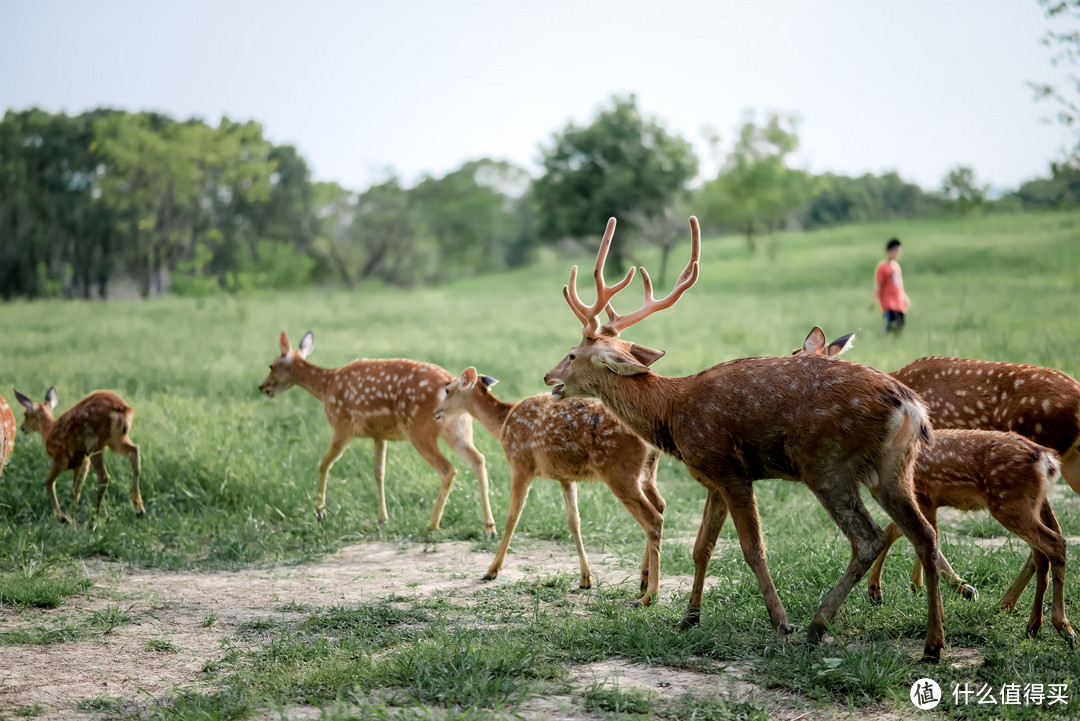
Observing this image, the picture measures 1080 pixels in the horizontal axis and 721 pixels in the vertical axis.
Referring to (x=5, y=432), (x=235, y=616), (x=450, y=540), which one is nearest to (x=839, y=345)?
(x=450, y=540)

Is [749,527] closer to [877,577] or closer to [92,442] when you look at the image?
[877,577]

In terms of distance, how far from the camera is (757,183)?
143 feet

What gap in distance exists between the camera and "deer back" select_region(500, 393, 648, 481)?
5867 millimetres

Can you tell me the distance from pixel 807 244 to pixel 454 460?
128 feet

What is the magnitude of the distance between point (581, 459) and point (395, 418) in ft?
7.77

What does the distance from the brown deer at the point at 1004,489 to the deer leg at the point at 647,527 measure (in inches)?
49.5

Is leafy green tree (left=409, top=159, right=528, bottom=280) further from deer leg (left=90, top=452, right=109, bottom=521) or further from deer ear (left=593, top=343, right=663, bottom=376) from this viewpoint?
deer ear (left=593, top=343, right=663, bottom=376)

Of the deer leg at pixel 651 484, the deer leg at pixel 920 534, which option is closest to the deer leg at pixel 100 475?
the deer leg at pixel 651 484

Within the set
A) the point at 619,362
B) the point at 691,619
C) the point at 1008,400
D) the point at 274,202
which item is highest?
the point at 274,202

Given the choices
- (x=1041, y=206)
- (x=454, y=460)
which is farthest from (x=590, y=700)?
(x=1041, y=206)

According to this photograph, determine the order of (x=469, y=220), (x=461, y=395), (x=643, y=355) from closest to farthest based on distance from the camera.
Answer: (x=643, y=355) → (x=461, y=395) → (x=469, y=220)

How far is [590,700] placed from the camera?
402 cm

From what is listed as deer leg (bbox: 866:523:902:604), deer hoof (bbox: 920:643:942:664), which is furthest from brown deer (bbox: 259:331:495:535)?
deer hoof (bbox: 920:643:942:664)

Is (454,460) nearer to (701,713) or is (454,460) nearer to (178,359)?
(701,713)
